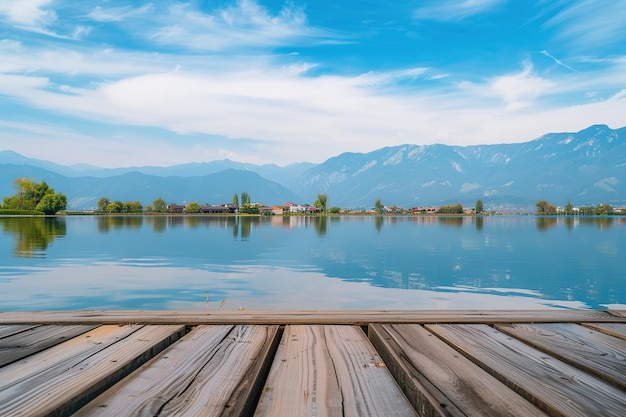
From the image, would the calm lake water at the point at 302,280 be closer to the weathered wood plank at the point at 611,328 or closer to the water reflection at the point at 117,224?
the weathered wood plank at the point at 611,328

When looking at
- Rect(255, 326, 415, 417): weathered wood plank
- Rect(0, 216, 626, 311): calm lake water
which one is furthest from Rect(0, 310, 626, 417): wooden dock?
Rect(0, 216, 626, 311): calm lake water

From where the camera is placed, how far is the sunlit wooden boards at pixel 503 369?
1.71 meters

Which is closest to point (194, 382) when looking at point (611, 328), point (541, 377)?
point (541, 377)

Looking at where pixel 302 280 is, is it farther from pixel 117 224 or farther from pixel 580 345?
pixel 117 224

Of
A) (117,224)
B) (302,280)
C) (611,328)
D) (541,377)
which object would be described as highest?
(541,377)

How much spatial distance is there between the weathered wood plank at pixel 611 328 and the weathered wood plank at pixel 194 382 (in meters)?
2.41

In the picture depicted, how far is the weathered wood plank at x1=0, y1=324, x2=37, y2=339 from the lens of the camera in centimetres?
293

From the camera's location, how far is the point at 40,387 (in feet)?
6.00

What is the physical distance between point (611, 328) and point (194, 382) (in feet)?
10.1

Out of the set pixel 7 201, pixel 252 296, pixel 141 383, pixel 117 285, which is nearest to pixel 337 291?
pixel 252 296

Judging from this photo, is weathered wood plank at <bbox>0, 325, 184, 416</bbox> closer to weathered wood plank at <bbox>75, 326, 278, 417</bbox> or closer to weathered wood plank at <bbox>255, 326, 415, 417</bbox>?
weathered wood plank at <bbox>75, 326, 278, 417</bbox>

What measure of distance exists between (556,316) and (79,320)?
384 cm

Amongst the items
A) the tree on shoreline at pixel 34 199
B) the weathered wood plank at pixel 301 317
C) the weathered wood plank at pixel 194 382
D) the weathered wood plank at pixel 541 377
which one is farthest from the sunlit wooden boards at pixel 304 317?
the tree on shoreline at pixel 34 199

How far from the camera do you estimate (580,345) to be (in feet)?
8.97
